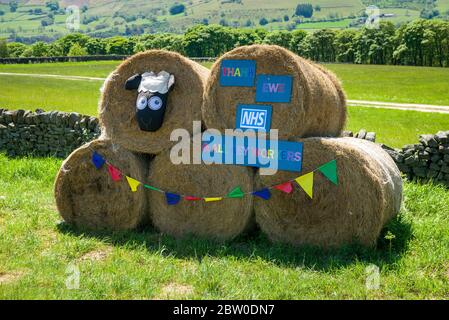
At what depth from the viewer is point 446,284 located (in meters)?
6.21

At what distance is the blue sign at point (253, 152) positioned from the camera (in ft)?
24.0

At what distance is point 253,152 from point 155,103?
4.91 feet

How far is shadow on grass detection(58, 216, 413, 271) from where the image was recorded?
270 inches

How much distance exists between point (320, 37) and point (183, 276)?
5297cm

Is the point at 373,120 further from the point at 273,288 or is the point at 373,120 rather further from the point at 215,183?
the point at 273,288

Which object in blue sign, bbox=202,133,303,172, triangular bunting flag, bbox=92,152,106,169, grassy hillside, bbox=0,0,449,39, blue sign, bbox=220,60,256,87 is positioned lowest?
triangular bunting flag, bbox=92,152,106,169

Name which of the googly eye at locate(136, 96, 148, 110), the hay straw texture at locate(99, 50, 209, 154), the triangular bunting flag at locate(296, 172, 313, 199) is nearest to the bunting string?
the triangular bunting flag at locate(296, 172, 313, 199)

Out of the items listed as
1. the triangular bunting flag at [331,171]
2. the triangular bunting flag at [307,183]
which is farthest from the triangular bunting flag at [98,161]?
the triangular bunting flag at [331,171]

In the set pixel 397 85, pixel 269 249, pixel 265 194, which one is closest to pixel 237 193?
pixel 265 194

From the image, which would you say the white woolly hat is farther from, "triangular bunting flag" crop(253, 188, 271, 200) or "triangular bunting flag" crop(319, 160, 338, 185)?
"triangular bunting flag" crop(319, 160, 338, 185)

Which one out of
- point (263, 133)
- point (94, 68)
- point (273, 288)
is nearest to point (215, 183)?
point (263, 133)

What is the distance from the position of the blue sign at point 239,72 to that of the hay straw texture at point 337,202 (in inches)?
44.1

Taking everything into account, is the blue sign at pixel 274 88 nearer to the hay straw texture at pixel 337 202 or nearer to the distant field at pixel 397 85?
the hay straw texture at pixel 337 202

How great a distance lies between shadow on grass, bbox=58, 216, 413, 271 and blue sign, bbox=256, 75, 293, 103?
70.6 inches
